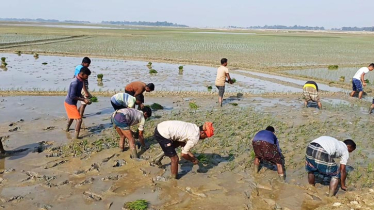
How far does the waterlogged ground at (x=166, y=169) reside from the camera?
4992 mm

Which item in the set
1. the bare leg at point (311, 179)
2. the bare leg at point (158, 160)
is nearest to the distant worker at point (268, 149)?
the bare leg at point (311, 179)

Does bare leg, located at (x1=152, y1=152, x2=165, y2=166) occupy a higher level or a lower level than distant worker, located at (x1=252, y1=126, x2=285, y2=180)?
lower

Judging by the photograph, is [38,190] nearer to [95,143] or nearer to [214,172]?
[95,143]

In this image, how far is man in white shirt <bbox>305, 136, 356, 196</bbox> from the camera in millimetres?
5086

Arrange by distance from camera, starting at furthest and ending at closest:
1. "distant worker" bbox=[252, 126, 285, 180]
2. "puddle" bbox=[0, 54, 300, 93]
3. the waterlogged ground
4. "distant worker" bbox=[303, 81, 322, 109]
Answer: "puddle" bbox=[0, 54, 300, 93]
"distant worker" bbox=[303, 81, 322, 109]
"distant worker" bbox=[252, 126, 285, 180]
the waterlogged ground

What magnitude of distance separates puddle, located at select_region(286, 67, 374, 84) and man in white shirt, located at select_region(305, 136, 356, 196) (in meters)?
13.2

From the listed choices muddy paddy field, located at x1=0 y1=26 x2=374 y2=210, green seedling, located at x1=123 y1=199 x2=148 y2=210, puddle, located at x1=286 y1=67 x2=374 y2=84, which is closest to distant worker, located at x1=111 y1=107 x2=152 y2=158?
muddy paddy field, located at x1=0 y1=26 x2=374 y2=210

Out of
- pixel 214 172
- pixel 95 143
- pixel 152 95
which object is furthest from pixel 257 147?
pixel 152 95

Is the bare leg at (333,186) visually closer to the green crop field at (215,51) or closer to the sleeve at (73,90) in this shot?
the sleeve at (73,90)

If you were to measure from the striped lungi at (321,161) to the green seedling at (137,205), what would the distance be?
2.74 meters

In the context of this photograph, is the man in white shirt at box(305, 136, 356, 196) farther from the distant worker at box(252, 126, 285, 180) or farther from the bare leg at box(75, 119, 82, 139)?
the bare leg at box(75, 119, 82, 139)

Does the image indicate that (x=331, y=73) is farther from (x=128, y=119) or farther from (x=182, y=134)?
(x=182, y=134)

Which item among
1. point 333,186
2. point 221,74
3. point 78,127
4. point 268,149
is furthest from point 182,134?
point 221,74

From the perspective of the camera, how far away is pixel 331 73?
1922 cm
